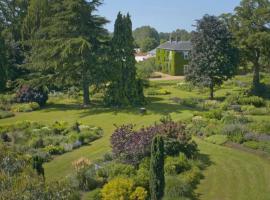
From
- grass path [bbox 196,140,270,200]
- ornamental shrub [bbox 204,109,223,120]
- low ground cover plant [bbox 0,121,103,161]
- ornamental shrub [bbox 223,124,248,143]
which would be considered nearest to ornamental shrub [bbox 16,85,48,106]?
low ground cover plant [bbox 0,121,103,161]

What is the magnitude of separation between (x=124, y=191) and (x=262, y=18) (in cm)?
2959

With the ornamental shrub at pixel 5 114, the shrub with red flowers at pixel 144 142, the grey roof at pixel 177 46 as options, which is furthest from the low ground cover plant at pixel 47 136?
the grey roof at pixel 177 46

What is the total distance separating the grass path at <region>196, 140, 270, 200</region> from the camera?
17.1 metres

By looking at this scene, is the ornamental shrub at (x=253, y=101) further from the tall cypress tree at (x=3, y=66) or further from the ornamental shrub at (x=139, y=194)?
the tall cypress tree at (x=3, y=66)

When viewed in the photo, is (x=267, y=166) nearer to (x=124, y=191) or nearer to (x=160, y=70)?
(x=124, y=191)

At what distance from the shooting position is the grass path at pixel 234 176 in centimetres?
1706

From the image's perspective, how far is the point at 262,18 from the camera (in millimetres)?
40125

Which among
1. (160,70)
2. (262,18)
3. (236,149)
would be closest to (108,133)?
(236,149)

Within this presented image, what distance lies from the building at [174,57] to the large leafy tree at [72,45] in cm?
2958

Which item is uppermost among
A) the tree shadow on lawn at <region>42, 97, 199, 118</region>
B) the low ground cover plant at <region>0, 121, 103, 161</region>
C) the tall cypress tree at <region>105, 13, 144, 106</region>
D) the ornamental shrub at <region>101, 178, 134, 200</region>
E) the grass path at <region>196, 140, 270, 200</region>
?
the tall cypress tree at <region>105, 13, 144, 106</region>

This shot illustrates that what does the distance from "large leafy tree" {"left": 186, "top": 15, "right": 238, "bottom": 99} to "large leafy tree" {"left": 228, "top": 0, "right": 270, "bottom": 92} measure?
221cm

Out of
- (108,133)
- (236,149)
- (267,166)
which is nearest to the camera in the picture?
(267,166)

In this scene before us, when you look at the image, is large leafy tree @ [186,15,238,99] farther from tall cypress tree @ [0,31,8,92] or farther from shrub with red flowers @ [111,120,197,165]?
tall cypress tree @ [0,31,8,92]

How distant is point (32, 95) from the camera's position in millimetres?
37750
